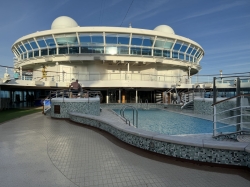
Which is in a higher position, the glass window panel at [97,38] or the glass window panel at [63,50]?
the glass window panel at [97,38]

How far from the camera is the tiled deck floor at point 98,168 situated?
2.93 meters

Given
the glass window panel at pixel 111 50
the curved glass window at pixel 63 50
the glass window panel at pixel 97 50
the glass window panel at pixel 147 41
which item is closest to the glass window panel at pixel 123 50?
the glass window panel at pixel 111 50

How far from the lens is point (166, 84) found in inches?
853

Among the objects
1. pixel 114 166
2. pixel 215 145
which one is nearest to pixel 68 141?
pixel 114 166

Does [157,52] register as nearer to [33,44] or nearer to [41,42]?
[41,42]

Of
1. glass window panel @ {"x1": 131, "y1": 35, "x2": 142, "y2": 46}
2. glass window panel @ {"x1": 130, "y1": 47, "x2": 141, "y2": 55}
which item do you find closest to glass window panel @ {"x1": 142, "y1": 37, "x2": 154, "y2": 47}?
glass window panel @ {"x1": 131, "y1": 35, "x2": 142, "y2": 46}

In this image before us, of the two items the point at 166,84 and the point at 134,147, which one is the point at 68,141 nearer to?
the point at 134,147

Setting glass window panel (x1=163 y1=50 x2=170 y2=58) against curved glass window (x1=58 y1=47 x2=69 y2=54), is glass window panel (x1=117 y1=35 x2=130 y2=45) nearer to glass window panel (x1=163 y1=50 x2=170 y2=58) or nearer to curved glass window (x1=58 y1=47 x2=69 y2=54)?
glass window panel (x1=163 y1=50 x2=170 y2=58)

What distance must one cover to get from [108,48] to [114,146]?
18.7 m

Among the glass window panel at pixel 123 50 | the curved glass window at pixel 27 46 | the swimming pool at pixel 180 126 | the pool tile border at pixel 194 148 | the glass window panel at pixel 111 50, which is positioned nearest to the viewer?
the pool tile border at pixel 194 148

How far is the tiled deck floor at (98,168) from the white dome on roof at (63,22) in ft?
80.8

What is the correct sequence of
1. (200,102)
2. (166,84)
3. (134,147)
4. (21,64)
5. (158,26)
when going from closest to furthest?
(134,147) → (200,102) → (166,84) → (21,64) → (158,26)

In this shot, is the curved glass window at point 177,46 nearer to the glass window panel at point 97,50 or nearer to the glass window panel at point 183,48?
the glass window panel at point 183,48

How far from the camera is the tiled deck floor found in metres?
2.93
